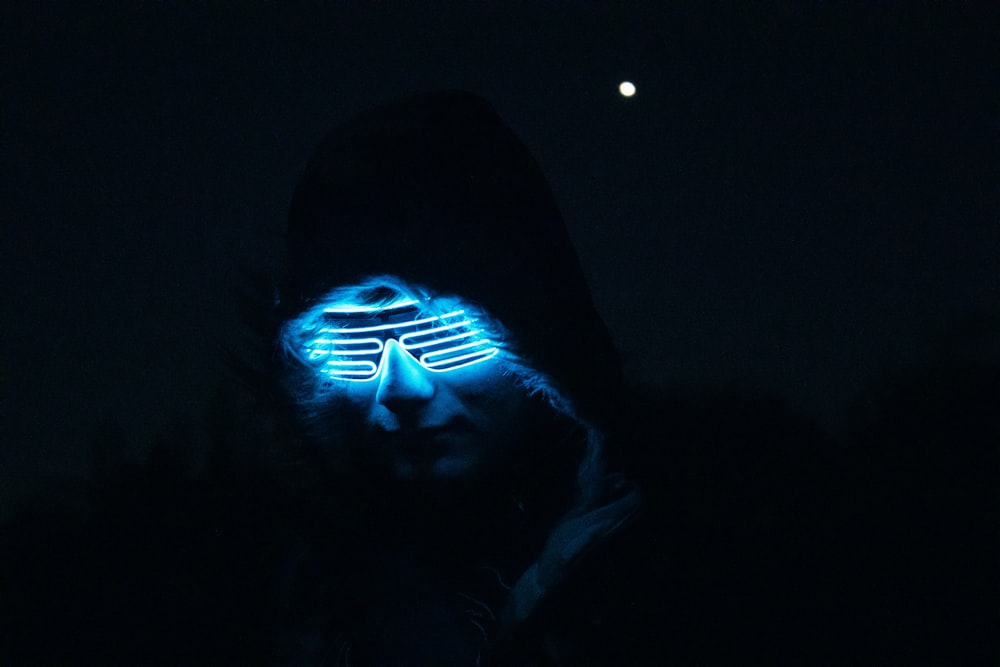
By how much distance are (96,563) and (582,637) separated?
1386 mm

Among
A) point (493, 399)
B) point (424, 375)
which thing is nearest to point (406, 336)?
point (424, 375)

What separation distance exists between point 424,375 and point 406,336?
10cm

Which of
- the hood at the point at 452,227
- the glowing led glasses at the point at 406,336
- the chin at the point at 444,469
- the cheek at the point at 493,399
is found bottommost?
the chin at the point at 444,469

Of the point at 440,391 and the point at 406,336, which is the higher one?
the point at 406,336

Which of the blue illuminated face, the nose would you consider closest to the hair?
the blue illuminated face

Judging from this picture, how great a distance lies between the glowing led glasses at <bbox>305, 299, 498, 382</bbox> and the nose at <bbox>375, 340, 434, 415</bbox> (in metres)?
0.02

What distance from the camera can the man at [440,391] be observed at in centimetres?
180

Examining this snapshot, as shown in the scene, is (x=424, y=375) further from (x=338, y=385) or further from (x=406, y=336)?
(x=338, y=385)

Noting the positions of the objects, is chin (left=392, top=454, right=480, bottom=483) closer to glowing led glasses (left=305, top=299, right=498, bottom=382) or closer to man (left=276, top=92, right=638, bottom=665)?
man (left=276, top=92, right=638, bottom=665)

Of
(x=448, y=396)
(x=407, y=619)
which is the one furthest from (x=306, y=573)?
(x=448, y=396)

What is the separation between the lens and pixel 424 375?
1894 millimetres

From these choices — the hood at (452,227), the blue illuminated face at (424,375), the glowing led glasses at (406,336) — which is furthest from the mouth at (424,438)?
the hood at (452,227)

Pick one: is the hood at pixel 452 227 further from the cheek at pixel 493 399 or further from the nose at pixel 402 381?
the nose at pixel 402 381

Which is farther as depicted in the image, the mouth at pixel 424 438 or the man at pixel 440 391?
the mouth at pixel 424 438
